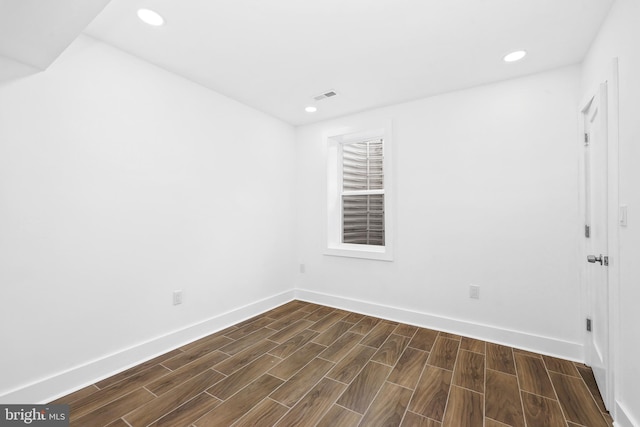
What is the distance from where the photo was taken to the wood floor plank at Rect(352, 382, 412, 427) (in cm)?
155

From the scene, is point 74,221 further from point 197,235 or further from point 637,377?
point 637,377

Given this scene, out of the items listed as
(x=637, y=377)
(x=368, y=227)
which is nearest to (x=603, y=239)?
(x=637, y=377)

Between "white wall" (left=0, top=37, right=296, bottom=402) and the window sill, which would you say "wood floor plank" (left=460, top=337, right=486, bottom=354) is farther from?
"white wall" (left=0, top=37, right=296, bottom=402)

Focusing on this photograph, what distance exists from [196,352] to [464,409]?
206cm

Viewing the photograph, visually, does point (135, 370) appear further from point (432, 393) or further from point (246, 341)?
point (432, 393)

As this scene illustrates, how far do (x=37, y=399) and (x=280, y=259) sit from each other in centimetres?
235

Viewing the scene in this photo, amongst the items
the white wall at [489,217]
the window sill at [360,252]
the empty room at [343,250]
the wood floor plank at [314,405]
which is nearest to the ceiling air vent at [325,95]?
the empty room at [343,250]

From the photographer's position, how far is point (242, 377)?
198 centimetres

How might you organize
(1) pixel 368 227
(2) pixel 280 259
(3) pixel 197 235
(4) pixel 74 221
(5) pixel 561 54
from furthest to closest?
(1) pixel 368 227, (2) pixel 280 259, (3) pixel 197 235, (5) pixel 561 54, (4) pixel 74 221

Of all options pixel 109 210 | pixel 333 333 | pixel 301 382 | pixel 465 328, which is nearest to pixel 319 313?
pixel 333 333

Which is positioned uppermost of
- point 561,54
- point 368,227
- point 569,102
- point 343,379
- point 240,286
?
point 561,54

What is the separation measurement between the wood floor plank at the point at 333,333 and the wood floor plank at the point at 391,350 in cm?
44

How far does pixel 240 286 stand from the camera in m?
3.04

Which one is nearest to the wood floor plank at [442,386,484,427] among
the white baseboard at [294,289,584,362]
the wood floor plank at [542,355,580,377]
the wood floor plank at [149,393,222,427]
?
the wood floor plank at [542,355,580,377]
